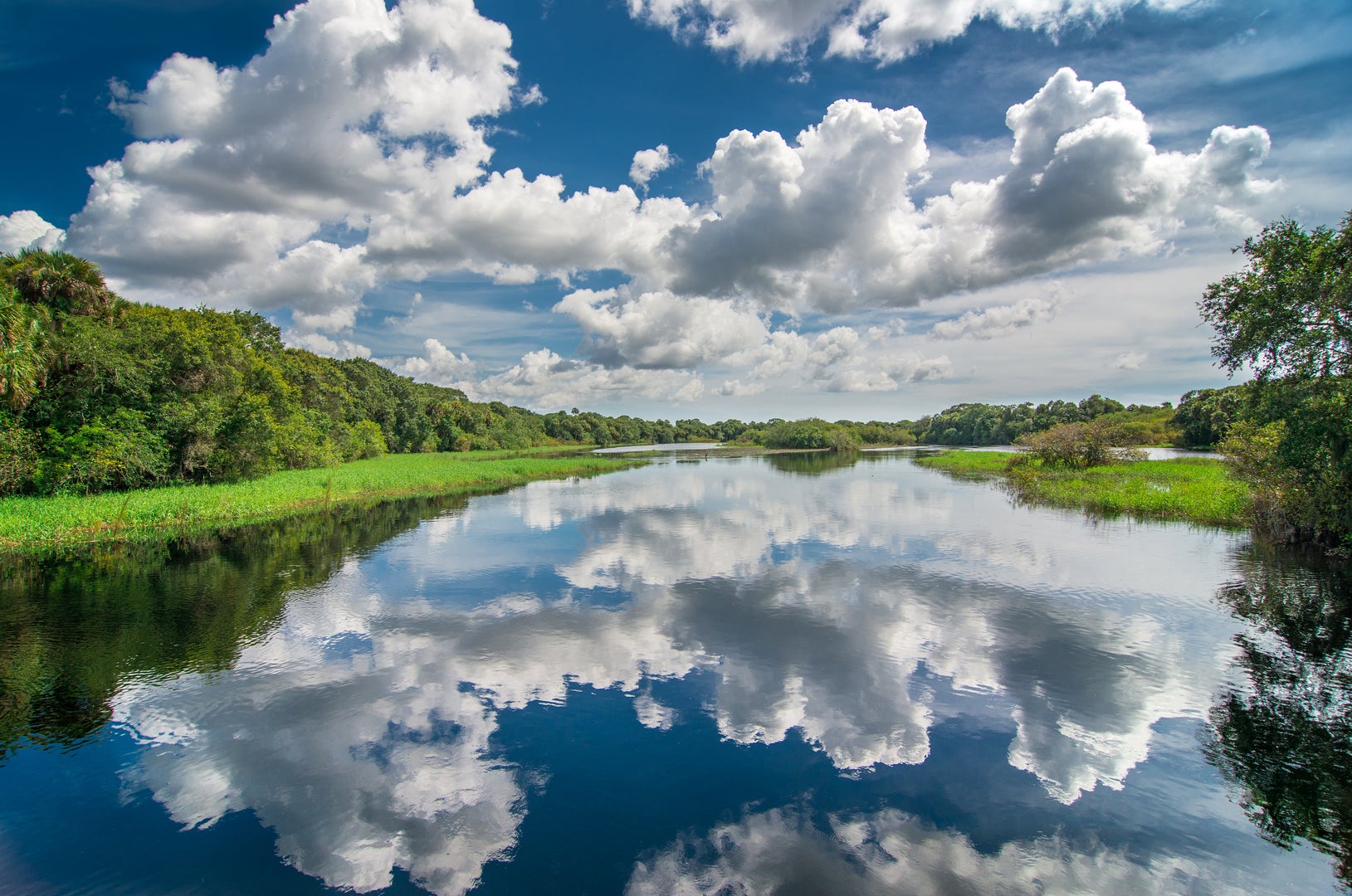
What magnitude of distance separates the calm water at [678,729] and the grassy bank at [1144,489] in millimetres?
8892

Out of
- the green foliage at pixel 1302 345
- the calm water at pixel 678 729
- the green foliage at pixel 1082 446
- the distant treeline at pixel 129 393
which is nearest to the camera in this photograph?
the calm water at pixel 678 729

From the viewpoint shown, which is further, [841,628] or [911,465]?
[911,465]

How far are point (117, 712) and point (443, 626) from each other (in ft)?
18.6

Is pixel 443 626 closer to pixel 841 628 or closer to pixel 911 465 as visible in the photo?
pixel 841 628

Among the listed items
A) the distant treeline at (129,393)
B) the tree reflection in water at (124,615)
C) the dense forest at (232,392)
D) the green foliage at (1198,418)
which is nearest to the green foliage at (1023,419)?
the green foliage at (1198,418)

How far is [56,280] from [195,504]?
15.6 metres

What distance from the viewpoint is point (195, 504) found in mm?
26938

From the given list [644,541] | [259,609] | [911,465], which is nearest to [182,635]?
[259,609]

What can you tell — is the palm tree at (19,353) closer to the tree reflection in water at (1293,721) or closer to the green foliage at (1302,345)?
the tree reflection in water at (1293,721)

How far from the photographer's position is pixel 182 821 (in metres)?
7.16

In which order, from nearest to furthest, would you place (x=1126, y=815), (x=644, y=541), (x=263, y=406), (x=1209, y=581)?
(x=1126, y=815), (x=1209, y=581), (x=644, y=541), (x=263, y=406)

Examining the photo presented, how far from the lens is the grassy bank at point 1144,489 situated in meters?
26.4

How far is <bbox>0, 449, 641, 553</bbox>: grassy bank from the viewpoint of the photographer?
2172 centimetres

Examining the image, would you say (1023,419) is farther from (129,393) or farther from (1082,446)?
(129,393)
